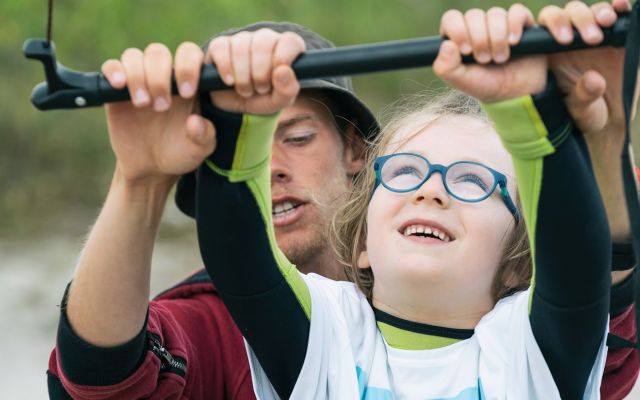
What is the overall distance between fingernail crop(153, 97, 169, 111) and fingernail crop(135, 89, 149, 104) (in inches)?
0.5

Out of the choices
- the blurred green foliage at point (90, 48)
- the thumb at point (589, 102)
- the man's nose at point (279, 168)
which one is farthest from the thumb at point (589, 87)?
the blurred green foliage at point (90, 48)

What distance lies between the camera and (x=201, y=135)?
161cm

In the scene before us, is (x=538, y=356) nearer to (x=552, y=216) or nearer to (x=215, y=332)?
(x=552, y=216)

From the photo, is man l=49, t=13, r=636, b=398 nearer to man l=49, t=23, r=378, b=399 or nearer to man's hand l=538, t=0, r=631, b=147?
man l=49, t=23, r=378, b=399

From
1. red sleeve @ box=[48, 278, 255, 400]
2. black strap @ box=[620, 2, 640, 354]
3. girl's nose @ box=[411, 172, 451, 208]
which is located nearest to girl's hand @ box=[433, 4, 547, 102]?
black strap @ box=[620, 2, 640, 354]

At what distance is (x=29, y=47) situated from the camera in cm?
157

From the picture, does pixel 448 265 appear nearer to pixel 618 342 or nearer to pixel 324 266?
pixel 618 342

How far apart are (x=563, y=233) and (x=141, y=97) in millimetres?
562

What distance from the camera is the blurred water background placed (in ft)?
18.6

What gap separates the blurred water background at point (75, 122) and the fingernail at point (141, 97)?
3842 millimetres

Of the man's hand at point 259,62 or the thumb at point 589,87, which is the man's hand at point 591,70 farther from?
the man's hand at point 259,62

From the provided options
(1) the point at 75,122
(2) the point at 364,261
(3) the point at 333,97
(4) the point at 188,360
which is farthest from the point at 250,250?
(1) the point at 75,122

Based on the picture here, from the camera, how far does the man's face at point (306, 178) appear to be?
2637 millimetres

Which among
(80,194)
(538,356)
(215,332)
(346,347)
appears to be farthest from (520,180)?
(80,194)
